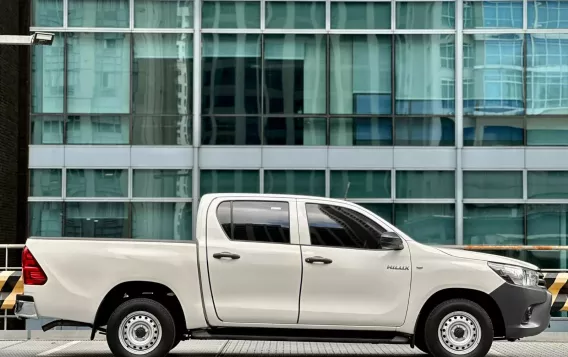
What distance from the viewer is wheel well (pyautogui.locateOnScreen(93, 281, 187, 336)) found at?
9375mm

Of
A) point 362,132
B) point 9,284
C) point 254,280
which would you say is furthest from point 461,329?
point 362,132

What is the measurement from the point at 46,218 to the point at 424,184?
8.08 meters

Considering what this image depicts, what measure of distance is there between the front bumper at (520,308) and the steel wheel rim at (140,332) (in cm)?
351

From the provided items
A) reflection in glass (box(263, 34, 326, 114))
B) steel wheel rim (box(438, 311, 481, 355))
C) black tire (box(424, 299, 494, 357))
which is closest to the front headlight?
black tire (box(424, 299, 494, 357))

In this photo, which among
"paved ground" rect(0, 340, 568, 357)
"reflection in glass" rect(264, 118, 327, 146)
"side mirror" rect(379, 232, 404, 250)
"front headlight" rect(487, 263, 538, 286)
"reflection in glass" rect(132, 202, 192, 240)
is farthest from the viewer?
"reflection in glass" rect(132, 202, 192, 240)

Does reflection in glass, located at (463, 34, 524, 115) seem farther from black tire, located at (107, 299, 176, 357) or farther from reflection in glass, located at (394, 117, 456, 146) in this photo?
black tire, located at (107, 299, 176, 357)

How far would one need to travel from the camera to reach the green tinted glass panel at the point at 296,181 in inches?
740

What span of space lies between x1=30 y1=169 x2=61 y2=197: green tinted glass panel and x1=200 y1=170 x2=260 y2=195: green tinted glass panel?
308 cm

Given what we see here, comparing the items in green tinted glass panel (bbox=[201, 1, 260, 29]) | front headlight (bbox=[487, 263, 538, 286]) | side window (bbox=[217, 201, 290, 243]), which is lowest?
front headlight (bbox=[487, 263, 538, 286])

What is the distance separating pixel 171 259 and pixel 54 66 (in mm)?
11116

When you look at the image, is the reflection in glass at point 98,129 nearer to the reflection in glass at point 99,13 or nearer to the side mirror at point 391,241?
the reflection in glass at point 99,13

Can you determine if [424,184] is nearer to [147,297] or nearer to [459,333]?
[459,333]

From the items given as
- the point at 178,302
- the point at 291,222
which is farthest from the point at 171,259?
the point at 291,222

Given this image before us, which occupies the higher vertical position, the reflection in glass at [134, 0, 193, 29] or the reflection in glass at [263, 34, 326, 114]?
the reflection in glass at [134, 0, 193, 29]
